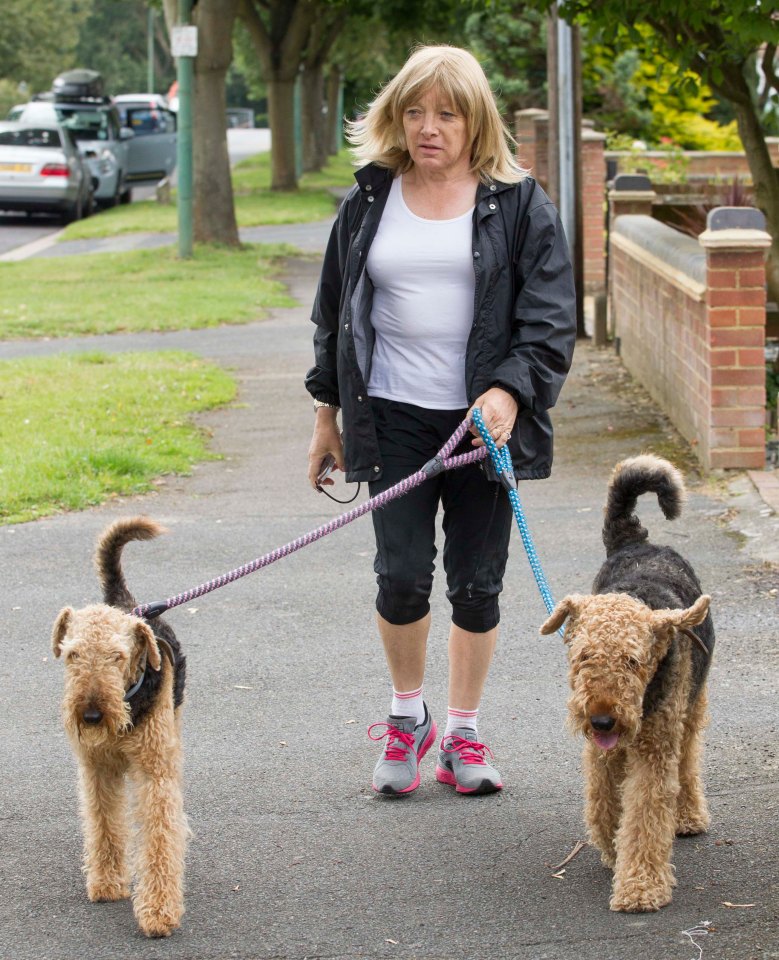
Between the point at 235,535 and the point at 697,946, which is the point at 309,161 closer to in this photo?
the point at 235,535

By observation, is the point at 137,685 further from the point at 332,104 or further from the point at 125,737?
the point at 332,104

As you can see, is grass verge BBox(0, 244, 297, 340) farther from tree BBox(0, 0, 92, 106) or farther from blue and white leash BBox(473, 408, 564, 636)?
tree BBox(0, 0, 92, 106)

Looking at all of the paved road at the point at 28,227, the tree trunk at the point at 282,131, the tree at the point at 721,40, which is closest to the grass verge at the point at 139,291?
the paved road at the point at 28,227

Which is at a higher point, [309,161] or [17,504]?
[309,161]

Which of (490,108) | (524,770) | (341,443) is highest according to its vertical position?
(490,108)

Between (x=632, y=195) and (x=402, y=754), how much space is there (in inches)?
385

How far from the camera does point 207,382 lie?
11.6 metres

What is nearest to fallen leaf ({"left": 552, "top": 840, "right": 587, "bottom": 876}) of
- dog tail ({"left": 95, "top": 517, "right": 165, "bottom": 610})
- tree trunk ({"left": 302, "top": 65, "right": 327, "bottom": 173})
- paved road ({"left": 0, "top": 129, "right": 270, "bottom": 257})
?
dog tail ({"left": 95, "top": 517, "right": 165, "bottom": 610})

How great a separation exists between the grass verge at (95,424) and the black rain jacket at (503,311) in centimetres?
410

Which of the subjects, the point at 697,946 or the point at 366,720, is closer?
the point at 697,946

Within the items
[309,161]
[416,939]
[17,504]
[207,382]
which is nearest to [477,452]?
[416,939]

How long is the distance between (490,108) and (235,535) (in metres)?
3.82

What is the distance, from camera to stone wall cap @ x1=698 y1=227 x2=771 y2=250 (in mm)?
7992

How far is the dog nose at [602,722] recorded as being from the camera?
3.25m
